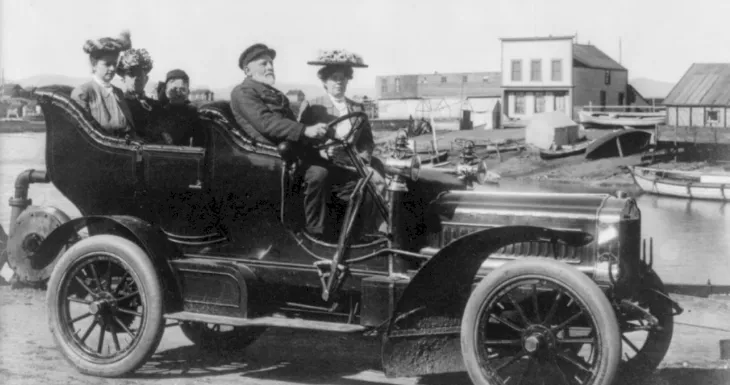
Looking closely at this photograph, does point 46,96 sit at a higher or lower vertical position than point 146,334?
higher

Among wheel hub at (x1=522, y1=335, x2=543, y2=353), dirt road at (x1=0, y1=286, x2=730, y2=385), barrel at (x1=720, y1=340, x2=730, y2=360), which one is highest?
wheel hub at (x1=522, y1=335, x2=543, y2=353)

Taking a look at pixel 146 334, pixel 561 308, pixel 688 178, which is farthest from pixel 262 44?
pixel 688 178

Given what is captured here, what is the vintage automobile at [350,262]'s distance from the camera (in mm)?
4730

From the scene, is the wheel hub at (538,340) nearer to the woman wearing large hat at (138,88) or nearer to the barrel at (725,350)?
the barrel at (725,350)

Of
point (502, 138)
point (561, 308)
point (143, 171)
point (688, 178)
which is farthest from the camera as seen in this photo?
point (502, 138)

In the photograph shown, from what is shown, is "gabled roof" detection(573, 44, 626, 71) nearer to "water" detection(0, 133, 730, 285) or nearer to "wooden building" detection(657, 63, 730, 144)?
"wooden building" detection(657, 63, 730, 144)

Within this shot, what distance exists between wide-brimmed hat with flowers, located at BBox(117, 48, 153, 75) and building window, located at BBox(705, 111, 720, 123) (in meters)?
37.3

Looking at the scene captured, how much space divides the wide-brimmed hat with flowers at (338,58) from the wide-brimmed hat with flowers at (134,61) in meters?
1.54

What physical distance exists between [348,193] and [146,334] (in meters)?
1.45

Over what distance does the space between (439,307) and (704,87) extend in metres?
39.6

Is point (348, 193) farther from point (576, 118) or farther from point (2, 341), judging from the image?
point (576, 118)

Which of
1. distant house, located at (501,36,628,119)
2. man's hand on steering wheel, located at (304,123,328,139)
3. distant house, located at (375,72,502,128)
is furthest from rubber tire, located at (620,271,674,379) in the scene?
distant house, located at (375,72,502,128)

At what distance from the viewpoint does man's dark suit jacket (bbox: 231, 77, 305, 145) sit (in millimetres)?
5375

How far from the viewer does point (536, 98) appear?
56094 mm
